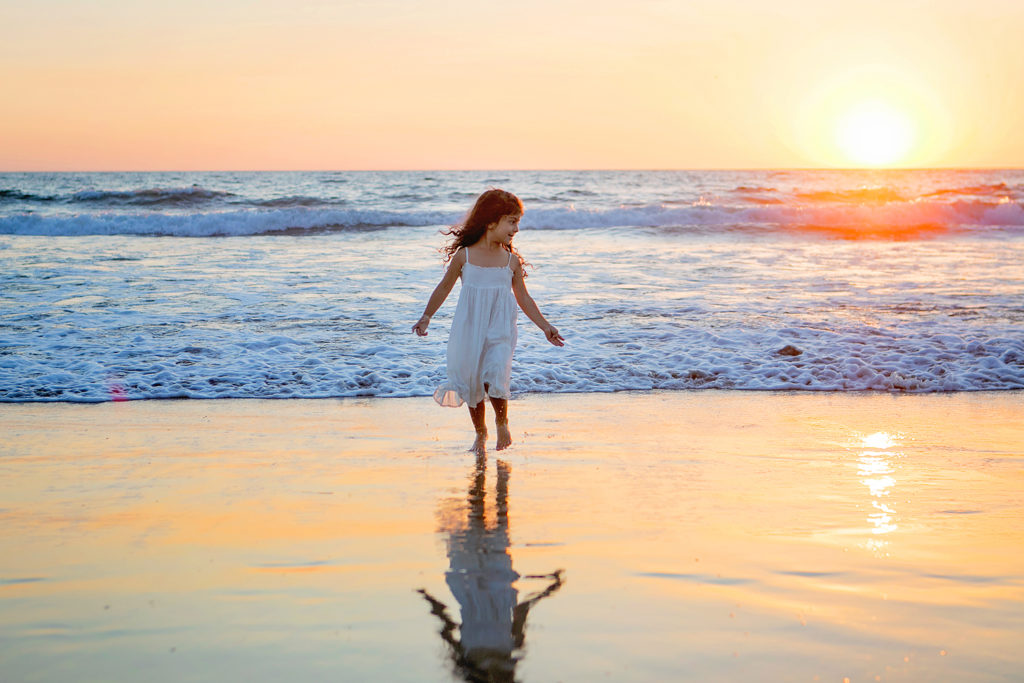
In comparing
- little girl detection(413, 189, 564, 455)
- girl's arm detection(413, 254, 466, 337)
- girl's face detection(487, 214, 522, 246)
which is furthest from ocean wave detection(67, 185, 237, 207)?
girl's face detection(487, 214, 522, 246)

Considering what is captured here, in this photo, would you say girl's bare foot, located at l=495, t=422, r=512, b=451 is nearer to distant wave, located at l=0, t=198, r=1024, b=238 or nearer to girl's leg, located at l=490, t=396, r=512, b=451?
girl's leg, located at l=490, t=396, r=512, b=451

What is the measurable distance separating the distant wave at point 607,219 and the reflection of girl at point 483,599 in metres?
20.6

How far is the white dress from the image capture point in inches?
203

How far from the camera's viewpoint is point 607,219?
2580cm

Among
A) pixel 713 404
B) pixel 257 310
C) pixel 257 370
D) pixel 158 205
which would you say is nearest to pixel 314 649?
pixel 713 404

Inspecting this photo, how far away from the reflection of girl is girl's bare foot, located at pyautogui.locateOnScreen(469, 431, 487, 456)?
1147mm

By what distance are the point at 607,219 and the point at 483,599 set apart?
76.8 ft

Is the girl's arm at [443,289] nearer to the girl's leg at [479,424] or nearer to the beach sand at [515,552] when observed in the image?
the girl's leg at [479,424]

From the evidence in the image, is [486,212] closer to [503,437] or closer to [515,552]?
[503,437]

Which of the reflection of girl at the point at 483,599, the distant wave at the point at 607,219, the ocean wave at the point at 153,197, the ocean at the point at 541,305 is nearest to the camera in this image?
the reflection of girl at the point at 483,599

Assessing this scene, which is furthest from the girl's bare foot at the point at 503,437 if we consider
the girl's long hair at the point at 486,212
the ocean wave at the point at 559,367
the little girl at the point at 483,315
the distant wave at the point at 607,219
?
the distant wave at the point at 607,219

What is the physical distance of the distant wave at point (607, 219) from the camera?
75.9 ft

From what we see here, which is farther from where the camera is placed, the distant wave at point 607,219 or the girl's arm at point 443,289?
the distant wave at point 607,219

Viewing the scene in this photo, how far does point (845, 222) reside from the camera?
25.2 m
